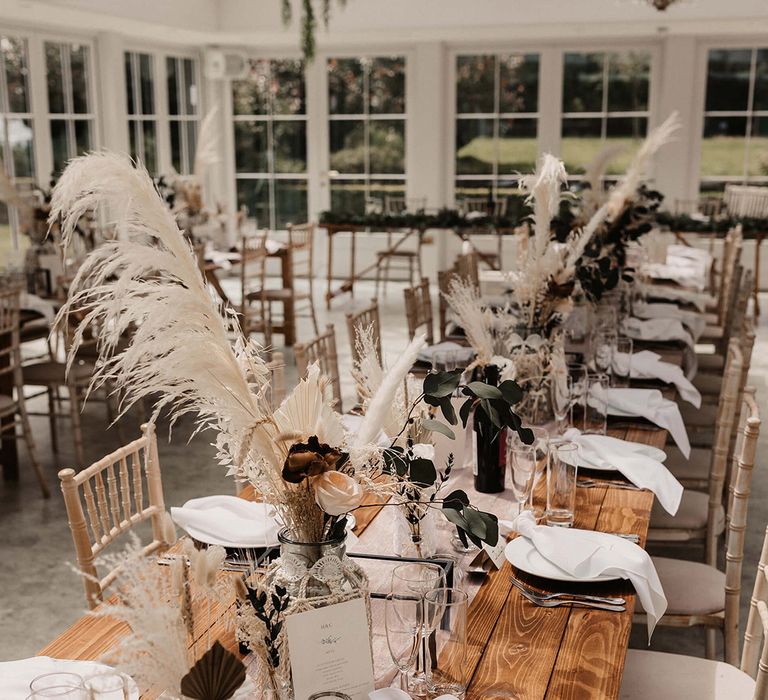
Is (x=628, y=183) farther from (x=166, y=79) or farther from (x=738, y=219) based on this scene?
(x=166, y=79)

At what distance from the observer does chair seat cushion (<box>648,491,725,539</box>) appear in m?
2.97

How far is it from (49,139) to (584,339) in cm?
581

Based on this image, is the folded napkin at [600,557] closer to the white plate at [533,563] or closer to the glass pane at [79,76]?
the white plate at [533,563]

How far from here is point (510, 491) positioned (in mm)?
2502

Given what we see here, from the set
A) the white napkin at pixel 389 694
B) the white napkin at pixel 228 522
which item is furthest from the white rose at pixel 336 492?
the white napkin at pixel 228 522

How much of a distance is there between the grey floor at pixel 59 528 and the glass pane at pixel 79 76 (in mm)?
3659

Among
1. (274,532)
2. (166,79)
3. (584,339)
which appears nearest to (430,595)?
(274,532)

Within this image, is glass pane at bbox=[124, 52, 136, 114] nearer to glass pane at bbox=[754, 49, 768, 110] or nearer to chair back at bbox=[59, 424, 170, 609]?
glass pane at bbox=[754, 49, 768, 110]

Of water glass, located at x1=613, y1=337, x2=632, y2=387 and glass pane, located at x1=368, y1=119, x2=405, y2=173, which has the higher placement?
glass pane, located at x1=368, y1=119, x2=405, y2=173

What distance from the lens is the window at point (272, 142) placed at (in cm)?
1106

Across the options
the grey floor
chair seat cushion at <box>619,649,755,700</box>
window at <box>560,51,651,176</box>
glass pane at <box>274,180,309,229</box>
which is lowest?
the grey floor

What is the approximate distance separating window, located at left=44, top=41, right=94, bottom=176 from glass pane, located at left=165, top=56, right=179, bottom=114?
159 centimetres

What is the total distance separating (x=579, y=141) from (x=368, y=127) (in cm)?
238

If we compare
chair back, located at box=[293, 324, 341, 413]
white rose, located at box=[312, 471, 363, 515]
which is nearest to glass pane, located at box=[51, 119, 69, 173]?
chair back, located at box=[293, 324, 341, 413]
